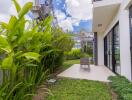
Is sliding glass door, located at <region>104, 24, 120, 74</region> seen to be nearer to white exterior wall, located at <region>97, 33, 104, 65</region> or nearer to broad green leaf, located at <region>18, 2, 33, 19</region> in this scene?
white exterior wall, located at <region>97, 33, 104, 65</region>

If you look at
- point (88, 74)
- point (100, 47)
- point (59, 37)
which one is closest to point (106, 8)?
point (59, 37)

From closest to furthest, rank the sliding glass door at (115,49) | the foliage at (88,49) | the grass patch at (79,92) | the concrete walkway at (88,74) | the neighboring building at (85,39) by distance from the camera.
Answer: the grass patch at (79,92)
the concrete walkway at (88,74)
the sliding glass door at (115,49)
the foliage at (88,49)
the neighboring building at (85,39)

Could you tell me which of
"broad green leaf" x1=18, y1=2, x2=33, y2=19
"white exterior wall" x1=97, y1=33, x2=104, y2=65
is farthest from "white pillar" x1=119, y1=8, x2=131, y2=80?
"white exterior wall" x1=97, y1=33, x2=104, y2=65

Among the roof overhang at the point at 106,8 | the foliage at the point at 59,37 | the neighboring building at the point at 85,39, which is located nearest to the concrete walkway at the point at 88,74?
the foliage at the point at 59,37

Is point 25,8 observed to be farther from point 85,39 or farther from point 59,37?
point 85,39

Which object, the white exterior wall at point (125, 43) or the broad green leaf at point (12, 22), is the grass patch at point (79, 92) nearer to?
the white exterior wall at point (125, 43)

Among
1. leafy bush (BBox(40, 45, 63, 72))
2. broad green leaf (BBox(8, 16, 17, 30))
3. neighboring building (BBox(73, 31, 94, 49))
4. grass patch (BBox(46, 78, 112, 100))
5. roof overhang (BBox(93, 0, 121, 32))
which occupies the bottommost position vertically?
grass patch (BBox(46, 78, 112, 100))

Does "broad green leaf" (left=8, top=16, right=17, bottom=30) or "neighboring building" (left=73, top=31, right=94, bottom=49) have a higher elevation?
"neighboring building" (left=73, top=31, right=94, bottom=49)

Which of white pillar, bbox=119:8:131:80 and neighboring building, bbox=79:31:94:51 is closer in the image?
white pillar, bbox=119:8:131:80

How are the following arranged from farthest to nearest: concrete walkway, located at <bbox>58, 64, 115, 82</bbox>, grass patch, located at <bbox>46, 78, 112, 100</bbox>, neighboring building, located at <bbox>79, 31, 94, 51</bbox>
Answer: neighboring building, located at <bbox>79, 31, 94, 51</bbox> → concrete walkway, located at <bbox>58, 64, 115, 82</bbox> → grass patch, located at <bbox>46, 78, 112, 100</bbox>

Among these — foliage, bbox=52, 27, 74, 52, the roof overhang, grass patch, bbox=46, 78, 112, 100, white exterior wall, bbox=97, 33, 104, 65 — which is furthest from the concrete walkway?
white exterior wall, bbox=97, 33, 104, 65

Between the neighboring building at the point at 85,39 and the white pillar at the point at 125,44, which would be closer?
the white pillar at the point at 125,44

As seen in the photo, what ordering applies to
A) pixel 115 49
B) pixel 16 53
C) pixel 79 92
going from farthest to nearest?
1. pixel 115 49
2. pixel 79 92
3. pixel 16 53

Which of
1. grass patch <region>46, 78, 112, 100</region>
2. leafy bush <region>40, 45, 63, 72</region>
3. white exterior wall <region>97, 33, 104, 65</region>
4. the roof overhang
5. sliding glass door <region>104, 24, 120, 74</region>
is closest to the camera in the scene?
leafy bush <region>40, 45, 63, 72</region>
